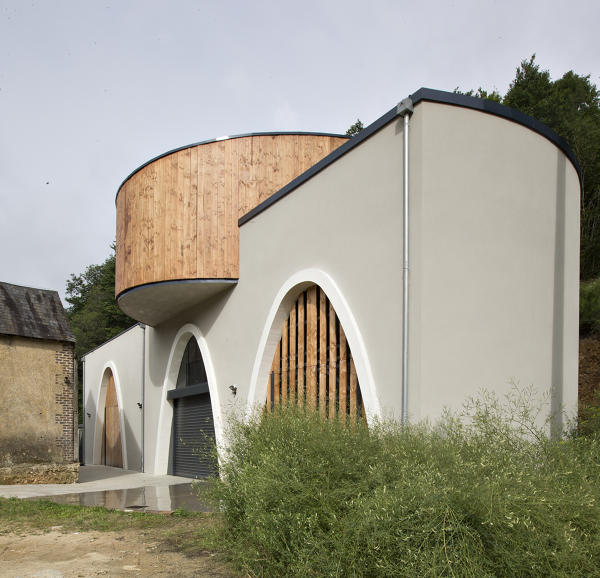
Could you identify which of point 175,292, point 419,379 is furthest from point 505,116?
point 175,292

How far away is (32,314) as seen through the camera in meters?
15.5

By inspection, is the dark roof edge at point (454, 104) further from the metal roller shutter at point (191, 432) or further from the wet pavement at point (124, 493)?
the metal roller shutter at point (191, 432)

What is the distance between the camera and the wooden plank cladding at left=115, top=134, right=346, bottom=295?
42.0ft

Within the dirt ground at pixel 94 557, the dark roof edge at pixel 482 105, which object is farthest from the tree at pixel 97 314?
the dark roof edge at pixel 482 105

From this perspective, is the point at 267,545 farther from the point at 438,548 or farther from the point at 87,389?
the point at 87,389

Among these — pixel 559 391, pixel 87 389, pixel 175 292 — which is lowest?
pixel 87 389

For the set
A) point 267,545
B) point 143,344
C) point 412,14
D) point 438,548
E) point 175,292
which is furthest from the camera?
point 143,344

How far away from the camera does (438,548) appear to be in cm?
405

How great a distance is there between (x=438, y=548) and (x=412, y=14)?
8.12 meters

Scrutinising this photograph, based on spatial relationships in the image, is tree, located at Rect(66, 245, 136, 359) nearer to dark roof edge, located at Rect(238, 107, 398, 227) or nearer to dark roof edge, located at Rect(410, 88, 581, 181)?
dark roof edge, located at Rect(238, 107, 398, 227)

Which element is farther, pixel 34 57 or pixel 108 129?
pixel 108 129

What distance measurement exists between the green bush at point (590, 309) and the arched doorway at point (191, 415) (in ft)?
37.4

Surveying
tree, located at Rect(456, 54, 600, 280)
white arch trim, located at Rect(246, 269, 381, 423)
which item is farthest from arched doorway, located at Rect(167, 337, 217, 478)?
tree, located at Rect(456, 54, 600, 280)

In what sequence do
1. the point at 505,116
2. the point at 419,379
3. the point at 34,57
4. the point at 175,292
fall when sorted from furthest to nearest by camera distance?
1. the point at 175,292
2. the point at 34,57
3. the point at 505,116
4. the point at 419,379
